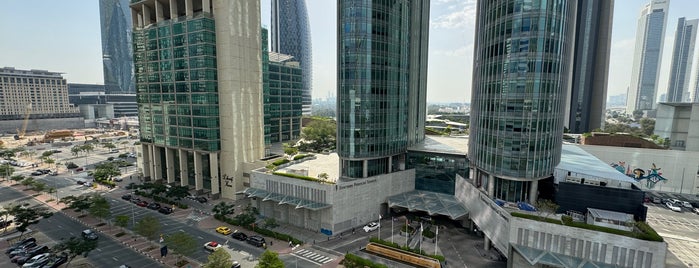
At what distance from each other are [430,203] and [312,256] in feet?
96.8

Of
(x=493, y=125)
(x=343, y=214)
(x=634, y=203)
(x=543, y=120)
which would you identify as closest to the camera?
(x=634, y=203)

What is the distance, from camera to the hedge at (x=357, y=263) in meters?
46.8

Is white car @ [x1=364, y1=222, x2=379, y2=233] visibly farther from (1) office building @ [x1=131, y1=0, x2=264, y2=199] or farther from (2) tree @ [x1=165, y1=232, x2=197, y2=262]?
(1) office building @ [x1=131, y1=0, x2=264, y2=199]

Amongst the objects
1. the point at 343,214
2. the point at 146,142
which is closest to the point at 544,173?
the point at 343,214

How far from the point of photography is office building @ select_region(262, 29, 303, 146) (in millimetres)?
129250

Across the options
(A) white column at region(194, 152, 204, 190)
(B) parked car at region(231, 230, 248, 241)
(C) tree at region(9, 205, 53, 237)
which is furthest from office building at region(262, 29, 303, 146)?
(C) tree at region(9, 205, 53, 237)

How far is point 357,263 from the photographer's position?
47875mm

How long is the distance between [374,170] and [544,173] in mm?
34239

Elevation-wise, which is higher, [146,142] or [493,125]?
[493,125]

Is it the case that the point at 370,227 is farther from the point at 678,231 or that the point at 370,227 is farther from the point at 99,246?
the point at 678,231

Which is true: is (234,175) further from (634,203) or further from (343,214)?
→ (634,203)

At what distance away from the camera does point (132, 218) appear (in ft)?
227

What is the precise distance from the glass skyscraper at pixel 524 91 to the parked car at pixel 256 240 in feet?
149

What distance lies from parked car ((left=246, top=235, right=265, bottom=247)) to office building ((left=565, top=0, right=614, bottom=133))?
16922 centimetres
